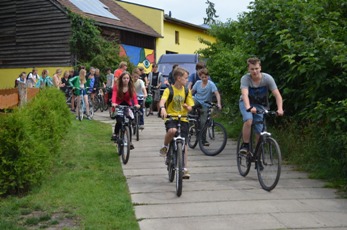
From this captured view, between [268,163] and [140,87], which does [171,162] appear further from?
[140,87]

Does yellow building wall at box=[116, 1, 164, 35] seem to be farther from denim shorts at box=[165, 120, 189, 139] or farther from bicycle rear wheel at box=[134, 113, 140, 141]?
denim shorts at box=[165, 120, 189, 139]

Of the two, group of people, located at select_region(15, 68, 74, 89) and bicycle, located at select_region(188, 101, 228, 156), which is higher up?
group of people, located at select_region(15, 68, 74, 89)

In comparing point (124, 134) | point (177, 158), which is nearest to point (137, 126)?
point (124, 134)

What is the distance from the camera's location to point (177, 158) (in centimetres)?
729

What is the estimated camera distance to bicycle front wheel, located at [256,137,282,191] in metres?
7.29

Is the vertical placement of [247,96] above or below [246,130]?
above

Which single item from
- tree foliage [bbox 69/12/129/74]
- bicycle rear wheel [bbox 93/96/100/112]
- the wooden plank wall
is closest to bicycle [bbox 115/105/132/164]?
bicycle rear wheel [bbox 93/96/100/112]

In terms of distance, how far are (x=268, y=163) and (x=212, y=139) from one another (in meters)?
3.23

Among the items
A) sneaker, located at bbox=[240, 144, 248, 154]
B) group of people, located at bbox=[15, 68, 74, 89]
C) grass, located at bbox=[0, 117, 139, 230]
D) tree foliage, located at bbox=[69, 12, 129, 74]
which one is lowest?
grass, located at bbox=[0, 117, 139, 230]

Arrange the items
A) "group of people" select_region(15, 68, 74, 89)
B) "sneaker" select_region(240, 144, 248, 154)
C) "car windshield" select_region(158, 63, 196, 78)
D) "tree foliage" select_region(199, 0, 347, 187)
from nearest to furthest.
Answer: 1. "tree foliage" select_region(199, 0, 347, 187)
2. "sneaker" select_region(240, 144, 248, 154)
3. "group of people" select_region(15, 68, 74, 89)
4. "car windshield" select_region(158, 63, 196, 78)

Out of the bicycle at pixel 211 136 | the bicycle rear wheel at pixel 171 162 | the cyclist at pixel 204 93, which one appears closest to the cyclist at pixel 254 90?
the bicycle rear wheel at pixel 171 162

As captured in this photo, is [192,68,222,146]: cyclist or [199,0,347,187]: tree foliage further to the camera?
[192,68,222,146]: cyclist

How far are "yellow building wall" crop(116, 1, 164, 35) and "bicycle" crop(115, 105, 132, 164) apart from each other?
3014 cm

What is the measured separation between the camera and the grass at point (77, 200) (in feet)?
18.9
